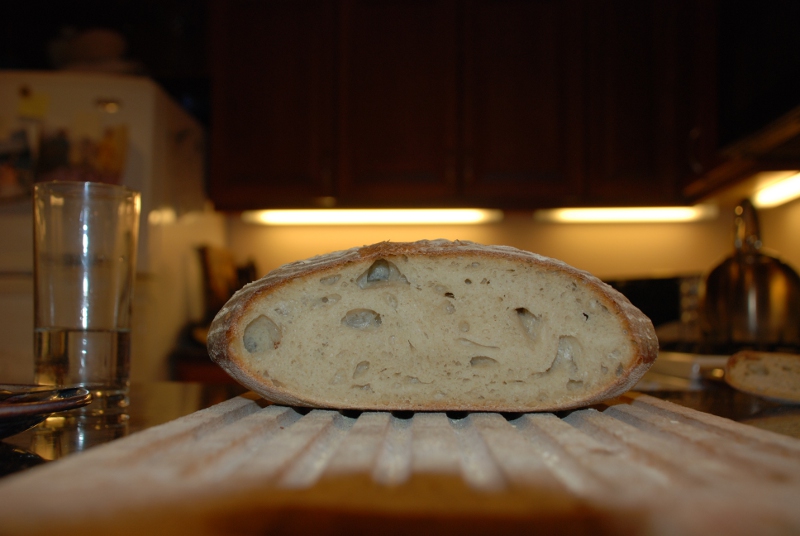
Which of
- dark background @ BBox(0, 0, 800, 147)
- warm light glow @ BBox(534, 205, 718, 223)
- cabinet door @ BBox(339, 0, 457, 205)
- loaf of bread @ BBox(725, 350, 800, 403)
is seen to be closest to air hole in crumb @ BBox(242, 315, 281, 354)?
loaf of bread @ BBox(725, 350, 800, 403)

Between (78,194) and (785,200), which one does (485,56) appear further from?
(78,194)

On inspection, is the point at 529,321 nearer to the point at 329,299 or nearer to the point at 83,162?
the point at 329,299

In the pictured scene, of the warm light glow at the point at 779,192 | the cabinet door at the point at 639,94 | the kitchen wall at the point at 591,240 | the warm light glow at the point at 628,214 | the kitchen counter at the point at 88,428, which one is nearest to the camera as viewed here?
the kitchen counter at the point at 88,428

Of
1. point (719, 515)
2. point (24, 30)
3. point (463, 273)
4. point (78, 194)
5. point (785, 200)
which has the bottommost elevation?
point (719, 515)

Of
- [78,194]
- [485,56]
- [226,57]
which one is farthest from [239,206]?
[78,194]

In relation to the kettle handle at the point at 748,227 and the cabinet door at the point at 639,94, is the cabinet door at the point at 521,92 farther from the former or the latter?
the kettle handle at the point at 748,227

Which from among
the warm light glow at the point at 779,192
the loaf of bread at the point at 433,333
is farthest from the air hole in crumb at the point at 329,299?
the warm light glow at the point at 779,192

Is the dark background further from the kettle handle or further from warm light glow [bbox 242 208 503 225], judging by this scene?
the kettle handle
